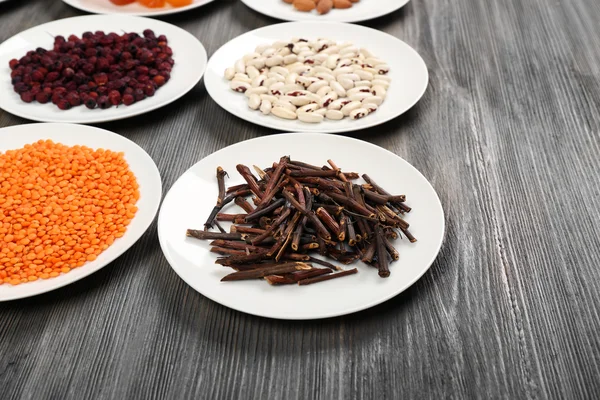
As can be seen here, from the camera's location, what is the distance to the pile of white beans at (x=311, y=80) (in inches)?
60.5

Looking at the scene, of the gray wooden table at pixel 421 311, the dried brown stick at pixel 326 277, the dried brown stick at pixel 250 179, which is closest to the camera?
the gray wooden table at pixel 421 311

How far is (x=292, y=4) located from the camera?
83.3 inches

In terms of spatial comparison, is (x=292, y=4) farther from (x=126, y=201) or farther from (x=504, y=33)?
(x=126, y=201)

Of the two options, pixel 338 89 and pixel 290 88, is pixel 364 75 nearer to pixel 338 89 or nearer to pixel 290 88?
pixel 338 89

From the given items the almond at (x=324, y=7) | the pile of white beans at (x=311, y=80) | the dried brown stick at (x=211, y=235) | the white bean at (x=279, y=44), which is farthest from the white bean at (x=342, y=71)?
the dried brown stick at (x=211, y=235)

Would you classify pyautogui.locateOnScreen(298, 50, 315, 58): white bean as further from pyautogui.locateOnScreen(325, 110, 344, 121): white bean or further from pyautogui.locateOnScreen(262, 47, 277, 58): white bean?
pyautogui.locateOnScreen(325, 110, 344, 121): white bean

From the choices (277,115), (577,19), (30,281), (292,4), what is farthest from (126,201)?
(577,19)

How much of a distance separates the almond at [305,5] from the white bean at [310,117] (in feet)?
2.33

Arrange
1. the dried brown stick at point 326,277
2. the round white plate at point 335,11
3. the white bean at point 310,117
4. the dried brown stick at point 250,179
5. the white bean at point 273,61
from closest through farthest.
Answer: the dried brown stick at point 326,277
the dried brown stick at point 250,179
the white bean at point 310,117
the white bean at point 273,61
the round white plate at point 335,11

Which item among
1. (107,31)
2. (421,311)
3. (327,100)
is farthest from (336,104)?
(107,31)

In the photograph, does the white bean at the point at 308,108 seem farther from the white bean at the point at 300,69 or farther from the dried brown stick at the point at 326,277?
the dried brown stick at the point at 326,277

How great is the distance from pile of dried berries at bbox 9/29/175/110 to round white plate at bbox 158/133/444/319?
0.45 m

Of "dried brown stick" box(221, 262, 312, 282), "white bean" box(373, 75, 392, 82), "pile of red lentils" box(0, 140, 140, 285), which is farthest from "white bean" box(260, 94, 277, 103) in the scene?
"dried brown stick" box(221, 262, 312, 282)

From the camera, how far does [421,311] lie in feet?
3.58
